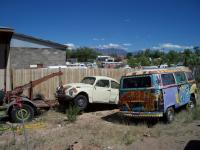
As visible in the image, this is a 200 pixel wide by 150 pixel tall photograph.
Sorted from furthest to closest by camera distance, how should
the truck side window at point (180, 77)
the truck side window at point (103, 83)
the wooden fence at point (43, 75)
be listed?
the wooden fence at point (43, 75), the truck side window at point (103, 83), the truck side window at point (180, 77)

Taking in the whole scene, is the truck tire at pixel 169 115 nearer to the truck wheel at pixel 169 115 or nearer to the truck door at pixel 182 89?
the truck wheel at pixel 169 115

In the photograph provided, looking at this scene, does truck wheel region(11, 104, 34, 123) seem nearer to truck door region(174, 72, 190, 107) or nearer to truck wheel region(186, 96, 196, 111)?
truck door region(174, 72, 190, 107)

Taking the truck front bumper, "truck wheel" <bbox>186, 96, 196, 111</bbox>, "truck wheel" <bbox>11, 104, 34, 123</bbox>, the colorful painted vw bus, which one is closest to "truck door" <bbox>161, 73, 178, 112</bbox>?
the colorful painted vw bus

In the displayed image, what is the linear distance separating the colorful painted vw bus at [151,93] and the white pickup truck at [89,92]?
296 cm

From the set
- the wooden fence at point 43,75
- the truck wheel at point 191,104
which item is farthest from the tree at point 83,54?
the truck wheel at point 191,104

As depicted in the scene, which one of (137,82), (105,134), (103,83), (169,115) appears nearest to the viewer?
(105,134)

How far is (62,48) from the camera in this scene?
26.2m

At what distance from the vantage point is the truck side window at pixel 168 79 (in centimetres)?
1084

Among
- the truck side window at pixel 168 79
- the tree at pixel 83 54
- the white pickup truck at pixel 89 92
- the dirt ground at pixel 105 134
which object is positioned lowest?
the dirt ground at pixel 105 134

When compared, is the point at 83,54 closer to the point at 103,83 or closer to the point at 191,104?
the point at 103,83

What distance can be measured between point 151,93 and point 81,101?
446cm

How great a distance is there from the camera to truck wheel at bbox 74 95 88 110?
1372 centimetres

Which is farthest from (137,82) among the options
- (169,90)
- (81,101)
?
(81,101)

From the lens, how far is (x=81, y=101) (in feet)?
45.5
